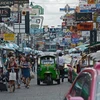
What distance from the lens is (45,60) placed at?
2414 cm

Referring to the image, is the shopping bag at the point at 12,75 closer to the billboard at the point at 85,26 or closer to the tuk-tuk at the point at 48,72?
the tuk-tuk at the point at 48,72

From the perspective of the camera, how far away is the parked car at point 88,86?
6.30 m

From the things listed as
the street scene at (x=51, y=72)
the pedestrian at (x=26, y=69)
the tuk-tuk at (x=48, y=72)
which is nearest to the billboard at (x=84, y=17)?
the street scene at (x=51, y=72)

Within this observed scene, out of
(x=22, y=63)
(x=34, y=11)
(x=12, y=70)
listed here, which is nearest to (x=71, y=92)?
(x=12, y=70)

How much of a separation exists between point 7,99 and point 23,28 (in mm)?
37957

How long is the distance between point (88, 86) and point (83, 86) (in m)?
0.44

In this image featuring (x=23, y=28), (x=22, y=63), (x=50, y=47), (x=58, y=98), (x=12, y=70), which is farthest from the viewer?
(x=50, y=47)

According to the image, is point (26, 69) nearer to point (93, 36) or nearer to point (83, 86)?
point (83, 86)

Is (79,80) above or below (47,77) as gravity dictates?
above

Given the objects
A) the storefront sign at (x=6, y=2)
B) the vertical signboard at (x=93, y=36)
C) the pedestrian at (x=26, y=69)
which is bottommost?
the vertical signboard at (x=93, y=36)

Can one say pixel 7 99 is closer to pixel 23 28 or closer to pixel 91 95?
pixel 91 95

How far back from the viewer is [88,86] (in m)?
6.67

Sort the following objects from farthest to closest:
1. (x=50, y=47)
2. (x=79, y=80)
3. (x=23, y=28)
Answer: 1. (x=50, y=47)
2. (x=23, y=28)
3. (x=79, y=80)

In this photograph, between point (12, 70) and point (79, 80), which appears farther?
point (12, 70)
